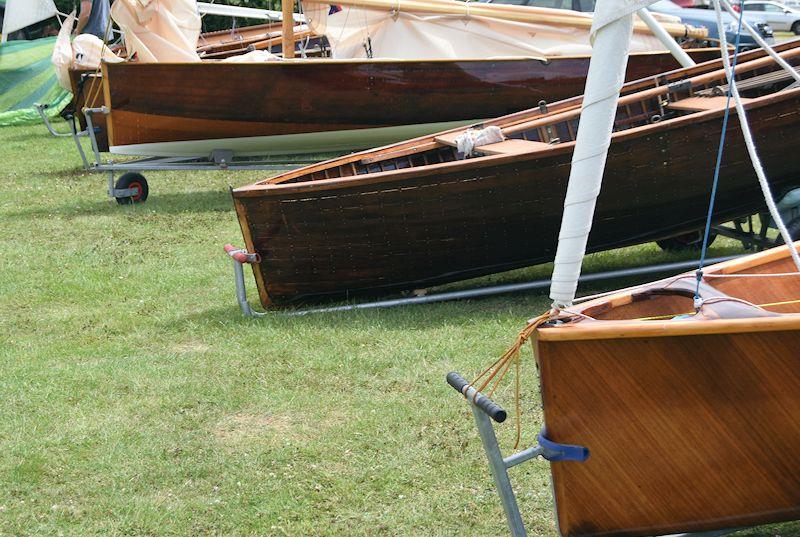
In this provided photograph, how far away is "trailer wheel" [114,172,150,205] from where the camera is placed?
11.7 metres

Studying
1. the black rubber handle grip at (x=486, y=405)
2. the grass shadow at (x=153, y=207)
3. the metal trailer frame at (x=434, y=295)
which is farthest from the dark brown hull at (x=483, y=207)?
the grass shadow at (x=153, y=207)

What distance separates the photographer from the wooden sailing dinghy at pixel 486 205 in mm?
6668

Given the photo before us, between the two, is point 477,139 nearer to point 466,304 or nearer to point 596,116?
point 466,304

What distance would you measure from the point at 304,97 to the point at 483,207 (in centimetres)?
503

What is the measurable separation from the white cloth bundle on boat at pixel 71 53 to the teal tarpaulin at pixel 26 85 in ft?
14.6

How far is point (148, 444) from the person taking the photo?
5172mm

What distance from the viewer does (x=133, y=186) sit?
11758 mm

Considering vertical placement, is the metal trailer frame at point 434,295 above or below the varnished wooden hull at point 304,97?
below

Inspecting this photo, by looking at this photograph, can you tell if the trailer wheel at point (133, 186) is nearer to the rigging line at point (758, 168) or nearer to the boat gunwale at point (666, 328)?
the rigging line at point (758, 168)

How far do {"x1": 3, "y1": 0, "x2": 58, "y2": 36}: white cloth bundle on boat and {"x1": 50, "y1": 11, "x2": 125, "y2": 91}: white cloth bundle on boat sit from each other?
0.28m

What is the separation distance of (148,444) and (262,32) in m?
A: 14.3

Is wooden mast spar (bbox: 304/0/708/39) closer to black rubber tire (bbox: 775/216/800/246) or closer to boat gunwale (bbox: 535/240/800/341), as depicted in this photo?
black rubber tire (bbox: 775/216/800/246)

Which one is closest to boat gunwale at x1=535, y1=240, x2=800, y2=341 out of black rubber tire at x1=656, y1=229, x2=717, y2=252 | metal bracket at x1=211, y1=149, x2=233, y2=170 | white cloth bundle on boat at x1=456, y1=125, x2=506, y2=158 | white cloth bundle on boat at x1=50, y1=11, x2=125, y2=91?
white cloth bundle on boat at x1=456, y1=125, x2=506, y2=158

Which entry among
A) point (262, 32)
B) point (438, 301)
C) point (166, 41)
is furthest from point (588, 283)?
point (262, 32)
